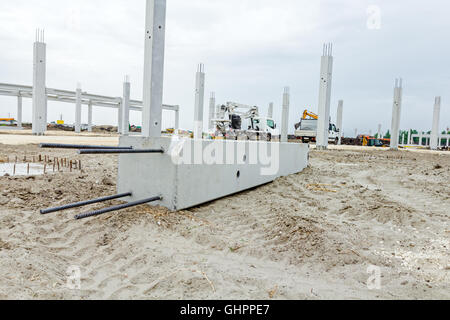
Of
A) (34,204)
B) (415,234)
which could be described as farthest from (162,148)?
(415,234)

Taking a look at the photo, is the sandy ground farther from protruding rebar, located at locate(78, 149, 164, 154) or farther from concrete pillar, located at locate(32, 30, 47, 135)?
concrete pillar, located at locate(32, 30, 47, 135)

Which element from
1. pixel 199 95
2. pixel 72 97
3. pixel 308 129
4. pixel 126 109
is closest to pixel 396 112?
pixel 308 129

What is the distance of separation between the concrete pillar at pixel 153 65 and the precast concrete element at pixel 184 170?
0.57 meters

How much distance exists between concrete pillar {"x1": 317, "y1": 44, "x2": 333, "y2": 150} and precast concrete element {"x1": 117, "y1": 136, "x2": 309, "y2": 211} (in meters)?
13.8

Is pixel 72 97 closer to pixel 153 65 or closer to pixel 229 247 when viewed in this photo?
pixel 153 65

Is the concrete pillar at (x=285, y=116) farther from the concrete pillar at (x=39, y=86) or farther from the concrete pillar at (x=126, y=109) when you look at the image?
the concrete pillar at (x=39, y=86)

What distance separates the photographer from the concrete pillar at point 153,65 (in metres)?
4.69

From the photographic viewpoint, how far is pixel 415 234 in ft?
12.7

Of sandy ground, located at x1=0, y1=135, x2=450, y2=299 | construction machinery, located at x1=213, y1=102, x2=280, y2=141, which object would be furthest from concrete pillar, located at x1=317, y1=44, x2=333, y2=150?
sandy ground, located at x1=0, y1=135, x2=450, y2=299

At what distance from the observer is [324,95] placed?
731 inches

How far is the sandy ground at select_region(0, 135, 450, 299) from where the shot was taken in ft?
8.25

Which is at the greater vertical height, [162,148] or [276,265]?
[162,148]
